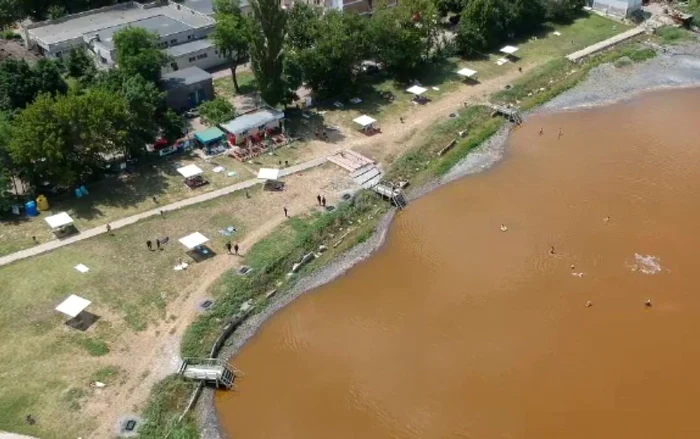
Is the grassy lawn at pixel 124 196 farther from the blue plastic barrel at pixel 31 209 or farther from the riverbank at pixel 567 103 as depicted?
the riverbank at pixel 567 103

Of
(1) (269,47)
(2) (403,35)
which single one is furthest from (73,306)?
(2) (403,35)

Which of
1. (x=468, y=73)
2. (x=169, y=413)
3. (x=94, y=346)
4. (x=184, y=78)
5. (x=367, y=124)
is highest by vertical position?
(x=184, y=78)

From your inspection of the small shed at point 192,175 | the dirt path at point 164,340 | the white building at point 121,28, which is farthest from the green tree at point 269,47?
the dirt path at point 164,340

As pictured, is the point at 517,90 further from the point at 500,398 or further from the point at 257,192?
the point at 500,398

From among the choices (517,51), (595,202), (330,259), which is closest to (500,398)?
(330,259)

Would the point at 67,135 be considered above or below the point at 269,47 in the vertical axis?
below

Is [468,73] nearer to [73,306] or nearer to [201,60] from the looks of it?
[201,60]

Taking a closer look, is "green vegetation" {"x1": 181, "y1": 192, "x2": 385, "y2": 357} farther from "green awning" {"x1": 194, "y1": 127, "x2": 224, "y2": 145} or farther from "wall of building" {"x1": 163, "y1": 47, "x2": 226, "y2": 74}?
"wall of building" {"x1": 163, "y1": 47, "x2": 226, "y2": 74}
